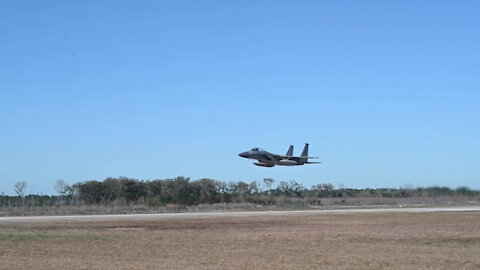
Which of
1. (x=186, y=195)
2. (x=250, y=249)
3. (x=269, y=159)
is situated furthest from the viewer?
(x=186, y=195)

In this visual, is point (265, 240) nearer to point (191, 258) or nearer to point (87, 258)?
point (191, 258)

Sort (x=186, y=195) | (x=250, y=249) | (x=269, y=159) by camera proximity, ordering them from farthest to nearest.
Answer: (x=186, y=195) < (x=269, y=159) < (x=250, y=249)

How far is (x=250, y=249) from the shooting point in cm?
3048

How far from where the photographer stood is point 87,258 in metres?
26.5

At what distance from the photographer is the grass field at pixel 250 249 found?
24719mm

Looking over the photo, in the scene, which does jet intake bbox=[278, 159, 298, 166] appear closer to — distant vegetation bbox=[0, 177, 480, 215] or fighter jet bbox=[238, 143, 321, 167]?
fighter jet bbox=[238, 143, 321, 167]

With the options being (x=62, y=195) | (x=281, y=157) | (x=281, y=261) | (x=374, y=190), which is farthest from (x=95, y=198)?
(x=281, y=261)

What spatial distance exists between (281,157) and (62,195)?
240ft

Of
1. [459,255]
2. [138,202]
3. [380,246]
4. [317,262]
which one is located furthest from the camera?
[138,202]

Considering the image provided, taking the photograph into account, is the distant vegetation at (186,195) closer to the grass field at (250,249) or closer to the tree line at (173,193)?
the tree line at (173,193)

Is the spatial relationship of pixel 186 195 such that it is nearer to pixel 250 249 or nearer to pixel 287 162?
pixel 287 162

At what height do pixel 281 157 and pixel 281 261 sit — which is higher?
pixel 281 157

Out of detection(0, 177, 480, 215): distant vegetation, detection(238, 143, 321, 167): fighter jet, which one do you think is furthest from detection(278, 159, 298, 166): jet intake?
detection(0, 177, 480, 215): distant vegetation

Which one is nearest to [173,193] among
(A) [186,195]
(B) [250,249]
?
(A) [186,195]
